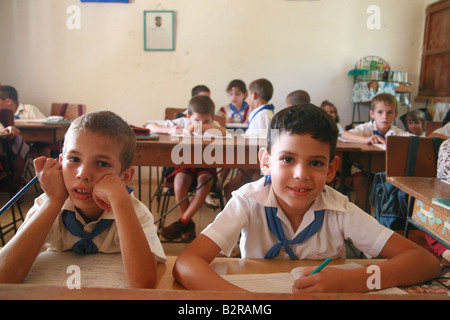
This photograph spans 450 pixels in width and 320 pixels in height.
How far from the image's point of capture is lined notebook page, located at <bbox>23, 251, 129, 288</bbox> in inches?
26.4

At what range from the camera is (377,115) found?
2.83 metres

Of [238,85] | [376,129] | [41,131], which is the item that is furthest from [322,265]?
[238,85]

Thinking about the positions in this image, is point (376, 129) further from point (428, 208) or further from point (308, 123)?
point (308, 123)

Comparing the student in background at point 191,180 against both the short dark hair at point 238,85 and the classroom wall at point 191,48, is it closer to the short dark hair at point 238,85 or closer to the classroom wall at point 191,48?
the short dark hair at point 238,85

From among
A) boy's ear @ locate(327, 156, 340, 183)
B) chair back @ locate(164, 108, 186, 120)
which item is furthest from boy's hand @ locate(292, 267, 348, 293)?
chair back @ locate(164, 108, 186, 120)

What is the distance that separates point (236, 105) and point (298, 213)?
352 cm

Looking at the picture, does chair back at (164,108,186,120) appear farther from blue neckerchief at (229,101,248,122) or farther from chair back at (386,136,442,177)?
chair back at (386,136,442,177)

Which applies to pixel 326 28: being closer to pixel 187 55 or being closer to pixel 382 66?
pixel 382 66

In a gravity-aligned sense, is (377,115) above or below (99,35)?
below

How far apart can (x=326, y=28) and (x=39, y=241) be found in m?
4.57

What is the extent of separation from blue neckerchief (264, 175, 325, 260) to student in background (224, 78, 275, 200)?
5.59ft

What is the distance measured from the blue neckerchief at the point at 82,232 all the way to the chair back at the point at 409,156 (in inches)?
54.6

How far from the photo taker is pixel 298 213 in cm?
93
